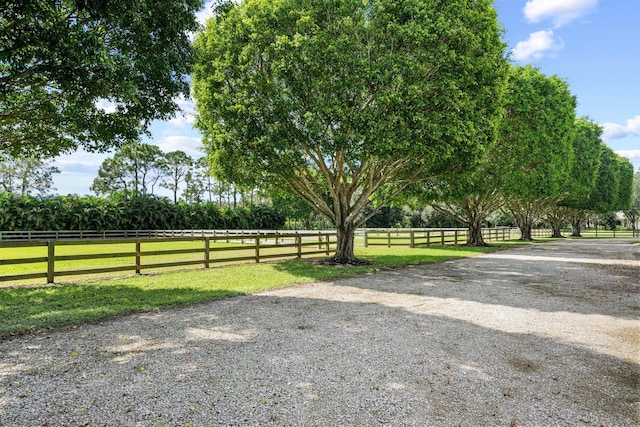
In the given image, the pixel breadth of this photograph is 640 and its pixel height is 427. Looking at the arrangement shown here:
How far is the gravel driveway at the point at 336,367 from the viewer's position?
3.23m

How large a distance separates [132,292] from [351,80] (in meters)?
8.61

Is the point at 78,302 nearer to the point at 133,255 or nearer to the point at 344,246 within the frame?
the point at 133,255

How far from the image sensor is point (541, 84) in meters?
23.1

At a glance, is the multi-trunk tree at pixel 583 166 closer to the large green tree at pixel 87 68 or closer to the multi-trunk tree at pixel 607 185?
the multi-trunk tree at pixel 607 185

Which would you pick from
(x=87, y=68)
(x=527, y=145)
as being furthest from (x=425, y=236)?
(x=87, y=68)

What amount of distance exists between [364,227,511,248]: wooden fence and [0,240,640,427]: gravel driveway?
1748 centimetres

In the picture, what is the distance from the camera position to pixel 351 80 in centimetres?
1172

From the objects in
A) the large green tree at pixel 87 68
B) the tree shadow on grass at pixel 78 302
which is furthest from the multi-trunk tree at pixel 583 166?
the tree shadow on grass at pixel 78 302

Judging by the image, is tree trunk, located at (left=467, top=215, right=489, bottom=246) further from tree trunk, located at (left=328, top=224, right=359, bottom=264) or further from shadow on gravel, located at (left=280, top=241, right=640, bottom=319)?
tree trunk, located at (left=328, top=224, right=359, bottom=264)

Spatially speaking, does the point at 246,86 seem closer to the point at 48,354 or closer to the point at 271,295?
the point at 271,295

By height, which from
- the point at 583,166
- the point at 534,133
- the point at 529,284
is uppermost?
the point at 534,133

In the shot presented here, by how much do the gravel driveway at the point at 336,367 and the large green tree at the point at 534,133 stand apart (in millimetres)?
16141

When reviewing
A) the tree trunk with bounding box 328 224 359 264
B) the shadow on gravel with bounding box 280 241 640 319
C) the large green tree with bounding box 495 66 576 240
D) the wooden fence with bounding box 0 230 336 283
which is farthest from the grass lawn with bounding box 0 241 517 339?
Result: the large green tree with bounding box 495 66 576 240

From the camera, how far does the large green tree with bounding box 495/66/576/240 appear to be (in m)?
21.7
